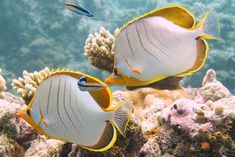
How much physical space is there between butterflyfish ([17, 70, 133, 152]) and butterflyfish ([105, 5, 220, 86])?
0.18m

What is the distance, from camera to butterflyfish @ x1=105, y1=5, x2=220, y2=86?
1.59 m

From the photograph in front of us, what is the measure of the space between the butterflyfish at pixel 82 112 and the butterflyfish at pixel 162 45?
0.58 ft

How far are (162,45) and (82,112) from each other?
2.03 ft

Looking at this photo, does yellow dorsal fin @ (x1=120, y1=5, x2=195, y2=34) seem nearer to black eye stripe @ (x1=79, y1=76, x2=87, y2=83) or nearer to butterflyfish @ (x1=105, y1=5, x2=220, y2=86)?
butterflyfish @ (x1=105, y1=5, x2=220, y2=86)

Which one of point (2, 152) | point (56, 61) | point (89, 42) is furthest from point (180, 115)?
point (56, 61)

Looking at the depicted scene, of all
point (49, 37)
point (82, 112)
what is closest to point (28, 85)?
point (82, 112)

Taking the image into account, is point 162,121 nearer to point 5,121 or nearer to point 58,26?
point 5,121

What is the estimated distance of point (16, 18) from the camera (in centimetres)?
1852

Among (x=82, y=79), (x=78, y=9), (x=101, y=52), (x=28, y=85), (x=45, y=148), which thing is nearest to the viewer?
(x=82, y=79)

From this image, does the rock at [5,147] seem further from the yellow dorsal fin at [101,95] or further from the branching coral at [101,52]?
the branching coral at [101,52]

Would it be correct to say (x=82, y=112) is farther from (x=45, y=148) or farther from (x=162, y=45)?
(x=45, y=148)

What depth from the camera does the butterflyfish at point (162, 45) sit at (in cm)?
159

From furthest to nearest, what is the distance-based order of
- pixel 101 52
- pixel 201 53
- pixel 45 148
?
pixel 101 52 < pixel 45 148 < pixel 201 53

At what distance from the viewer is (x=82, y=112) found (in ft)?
5.75
